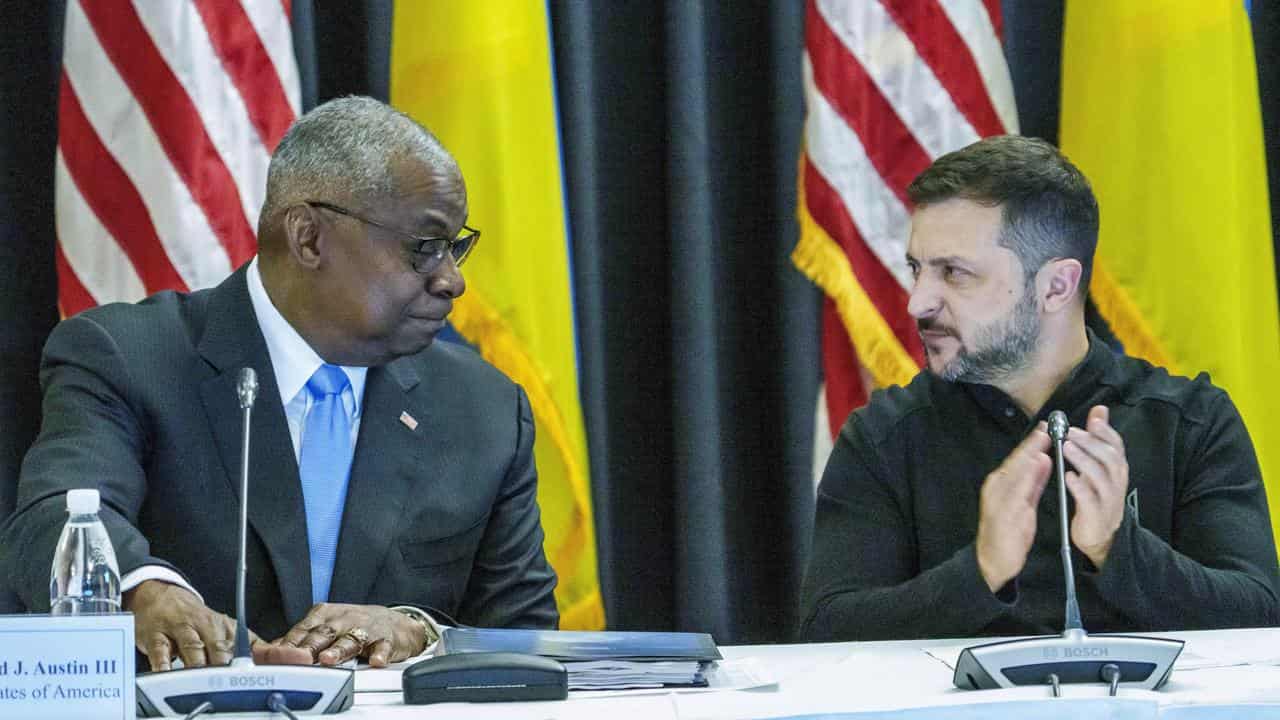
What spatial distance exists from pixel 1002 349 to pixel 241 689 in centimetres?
148

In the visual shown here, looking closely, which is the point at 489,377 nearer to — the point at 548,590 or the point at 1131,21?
the point at 548,590

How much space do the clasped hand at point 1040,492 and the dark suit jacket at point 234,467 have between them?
0.79m

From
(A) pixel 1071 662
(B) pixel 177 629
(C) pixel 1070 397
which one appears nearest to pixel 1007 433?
(C) pixel 1070 397

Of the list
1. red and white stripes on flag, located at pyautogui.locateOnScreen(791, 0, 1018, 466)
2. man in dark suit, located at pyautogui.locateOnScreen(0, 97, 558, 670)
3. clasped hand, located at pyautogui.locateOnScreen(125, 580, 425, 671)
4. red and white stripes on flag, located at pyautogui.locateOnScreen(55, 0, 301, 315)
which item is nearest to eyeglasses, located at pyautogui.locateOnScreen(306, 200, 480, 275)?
man in dark suit, located at pyautogui.locateOnScreen(0, 97, 558, 670)

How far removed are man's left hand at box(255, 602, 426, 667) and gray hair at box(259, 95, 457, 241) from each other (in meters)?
0.74

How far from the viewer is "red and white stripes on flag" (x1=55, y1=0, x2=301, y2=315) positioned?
2902 mm

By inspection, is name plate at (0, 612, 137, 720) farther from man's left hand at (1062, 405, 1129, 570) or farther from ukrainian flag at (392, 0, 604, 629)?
ukrainian flag at (392, 0, 604, 629)

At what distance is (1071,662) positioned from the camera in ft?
5.31

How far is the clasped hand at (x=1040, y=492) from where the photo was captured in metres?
2.12

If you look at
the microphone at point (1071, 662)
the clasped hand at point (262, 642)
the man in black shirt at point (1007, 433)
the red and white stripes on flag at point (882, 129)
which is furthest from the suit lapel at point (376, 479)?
the microphone at point (1071, 662)

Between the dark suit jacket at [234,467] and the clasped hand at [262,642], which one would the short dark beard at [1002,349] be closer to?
the dark suit jacket at [234,467]

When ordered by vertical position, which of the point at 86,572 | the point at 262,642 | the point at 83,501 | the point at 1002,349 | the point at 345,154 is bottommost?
the point at 262,642

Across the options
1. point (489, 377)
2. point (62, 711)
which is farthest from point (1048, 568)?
point (62, 711)

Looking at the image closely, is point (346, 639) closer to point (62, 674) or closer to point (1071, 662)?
point (62, 674)
